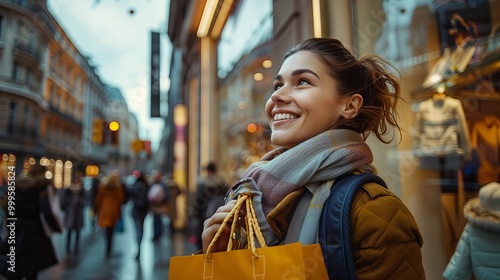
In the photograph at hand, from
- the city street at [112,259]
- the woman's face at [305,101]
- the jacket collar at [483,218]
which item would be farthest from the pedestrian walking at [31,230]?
the jacket collar at [483,218]

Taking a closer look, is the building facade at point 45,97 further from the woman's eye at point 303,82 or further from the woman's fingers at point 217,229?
the woman's eye at point 303,82

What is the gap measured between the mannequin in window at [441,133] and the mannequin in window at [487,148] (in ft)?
0.33

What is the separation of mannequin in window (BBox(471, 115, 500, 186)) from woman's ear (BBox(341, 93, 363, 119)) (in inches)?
59.5

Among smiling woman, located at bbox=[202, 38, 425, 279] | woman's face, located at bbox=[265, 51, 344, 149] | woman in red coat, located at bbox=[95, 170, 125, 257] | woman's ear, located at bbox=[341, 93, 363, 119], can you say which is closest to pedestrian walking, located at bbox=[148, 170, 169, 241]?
woman in red coat, located at bbox=[95, 170, 125, 257]

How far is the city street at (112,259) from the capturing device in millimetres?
4555

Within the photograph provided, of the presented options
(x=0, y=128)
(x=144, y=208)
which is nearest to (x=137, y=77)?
(x=0, y=128)

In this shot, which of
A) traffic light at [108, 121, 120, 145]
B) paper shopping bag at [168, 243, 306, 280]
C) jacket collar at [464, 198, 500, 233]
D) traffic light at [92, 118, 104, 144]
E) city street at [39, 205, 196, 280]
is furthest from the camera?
city street at [39, 205, 196, 280]

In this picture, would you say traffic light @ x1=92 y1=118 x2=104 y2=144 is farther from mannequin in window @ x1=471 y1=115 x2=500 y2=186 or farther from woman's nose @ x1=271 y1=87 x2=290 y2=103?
mannequin in window @ x1=471 y1=115 x2=500 y2=186

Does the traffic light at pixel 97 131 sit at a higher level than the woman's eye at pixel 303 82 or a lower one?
higher

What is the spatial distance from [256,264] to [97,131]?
250 centimetres

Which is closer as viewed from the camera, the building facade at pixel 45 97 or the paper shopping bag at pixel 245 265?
the paper shopping bag at pixel 245 265

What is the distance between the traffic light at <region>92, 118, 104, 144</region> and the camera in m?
3.00

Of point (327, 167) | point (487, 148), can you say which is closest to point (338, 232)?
point (327, 167)

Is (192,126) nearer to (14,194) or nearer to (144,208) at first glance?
(144,208)
